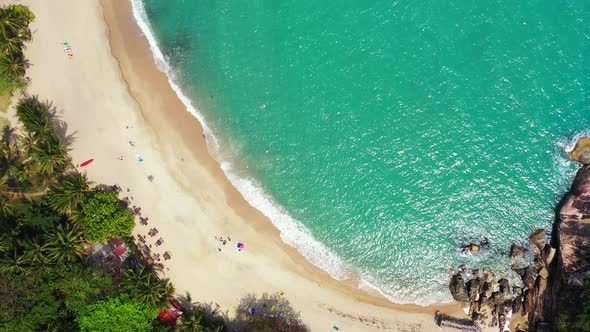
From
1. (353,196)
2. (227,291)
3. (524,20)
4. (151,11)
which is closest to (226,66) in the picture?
(151,11)

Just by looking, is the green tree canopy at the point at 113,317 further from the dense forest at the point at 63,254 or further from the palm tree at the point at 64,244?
the palm tree at the point at 64,244

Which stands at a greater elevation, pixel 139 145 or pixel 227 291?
pixel 139 145

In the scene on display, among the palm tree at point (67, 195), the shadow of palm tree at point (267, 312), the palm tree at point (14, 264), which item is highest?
the palm tree at point (67, 195)

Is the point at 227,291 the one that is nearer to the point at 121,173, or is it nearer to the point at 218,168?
the point at 218,168

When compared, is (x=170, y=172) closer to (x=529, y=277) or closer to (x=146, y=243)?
(x=146, y=243)

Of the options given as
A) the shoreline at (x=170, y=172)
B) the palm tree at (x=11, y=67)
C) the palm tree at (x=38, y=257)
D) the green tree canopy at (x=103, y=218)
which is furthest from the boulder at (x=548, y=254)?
the palm tree at (x=11, y=67)

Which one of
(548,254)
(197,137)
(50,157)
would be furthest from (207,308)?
(548,254)
